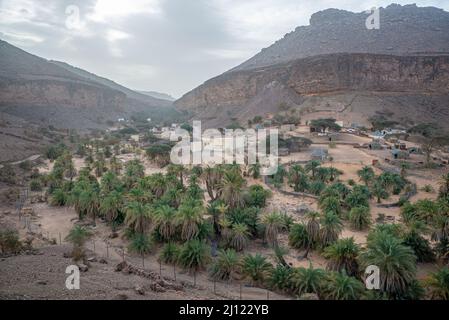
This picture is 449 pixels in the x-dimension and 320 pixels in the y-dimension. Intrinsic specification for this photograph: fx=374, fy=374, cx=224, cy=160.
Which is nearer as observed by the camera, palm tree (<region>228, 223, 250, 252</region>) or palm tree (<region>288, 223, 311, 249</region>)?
palm tree (<region>228, 223, 250, 252</region>)

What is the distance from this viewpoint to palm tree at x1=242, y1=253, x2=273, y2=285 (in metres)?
20.3

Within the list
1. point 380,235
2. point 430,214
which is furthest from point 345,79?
point 380,235

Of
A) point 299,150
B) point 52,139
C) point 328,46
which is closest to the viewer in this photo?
point 299,150

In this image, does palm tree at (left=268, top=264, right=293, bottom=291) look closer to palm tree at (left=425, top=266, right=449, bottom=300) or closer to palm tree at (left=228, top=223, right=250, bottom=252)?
palm tree at (left=228, top=223, right=250, bottom=252)

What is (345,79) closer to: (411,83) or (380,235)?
(411,83)

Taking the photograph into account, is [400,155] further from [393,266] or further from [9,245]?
[9,245]

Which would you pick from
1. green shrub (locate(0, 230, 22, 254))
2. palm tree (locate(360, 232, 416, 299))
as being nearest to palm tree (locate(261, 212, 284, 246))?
palm tree (locate(360, 232, 416, 299))

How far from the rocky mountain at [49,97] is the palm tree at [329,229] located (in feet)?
338

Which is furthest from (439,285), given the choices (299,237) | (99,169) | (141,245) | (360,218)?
(99,169)

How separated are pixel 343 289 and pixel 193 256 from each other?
28.5 feet

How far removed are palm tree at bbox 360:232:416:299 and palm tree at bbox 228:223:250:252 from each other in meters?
8.79

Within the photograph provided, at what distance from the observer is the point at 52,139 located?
281ft
